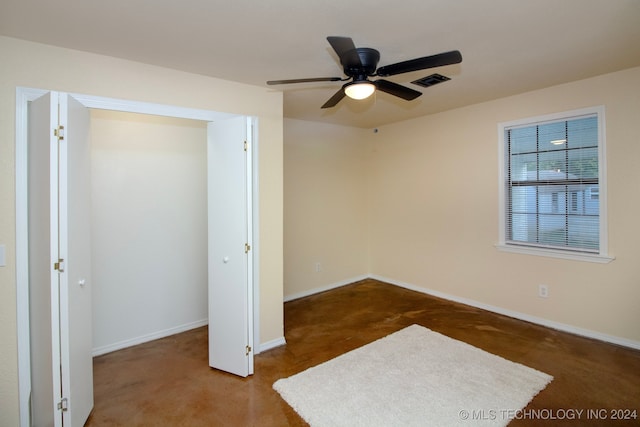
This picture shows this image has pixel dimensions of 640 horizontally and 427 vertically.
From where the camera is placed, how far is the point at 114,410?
7.40 feet

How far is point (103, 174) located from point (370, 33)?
2775 millimetres

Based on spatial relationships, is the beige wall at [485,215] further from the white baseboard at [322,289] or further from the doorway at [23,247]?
the doorway at [23,247]

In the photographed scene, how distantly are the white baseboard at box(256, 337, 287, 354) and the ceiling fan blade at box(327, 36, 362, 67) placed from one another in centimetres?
260

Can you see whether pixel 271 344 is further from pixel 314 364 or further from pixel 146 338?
pixel 146 338

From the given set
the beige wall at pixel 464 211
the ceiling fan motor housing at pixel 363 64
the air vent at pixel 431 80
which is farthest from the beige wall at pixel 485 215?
the ceiling fan motor housing at pixel 363 64

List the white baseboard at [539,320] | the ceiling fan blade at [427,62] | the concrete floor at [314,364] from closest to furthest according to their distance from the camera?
1. the ceiling fan blade at [427,62]
2. the concrete floor at [314,364]
3. the white baseboard at [539,320]

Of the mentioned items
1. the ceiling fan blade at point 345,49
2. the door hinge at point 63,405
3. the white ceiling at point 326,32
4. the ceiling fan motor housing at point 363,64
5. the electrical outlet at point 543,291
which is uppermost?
the white ceiling at point 326,32

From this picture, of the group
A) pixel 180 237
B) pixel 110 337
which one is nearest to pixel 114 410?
pixel 110 337

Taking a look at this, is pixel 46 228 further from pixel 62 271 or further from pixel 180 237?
pixel 180 237

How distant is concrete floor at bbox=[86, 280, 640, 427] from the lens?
219 cm

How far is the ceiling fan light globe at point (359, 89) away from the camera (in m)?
2.10

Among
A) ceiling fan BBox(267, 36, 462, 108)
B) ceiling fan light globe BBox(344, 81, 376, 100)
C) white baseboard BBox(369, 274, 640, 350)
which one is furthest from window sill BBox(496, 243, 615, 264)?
ceiling fan light globe BBox(344, 81, 376, 100)

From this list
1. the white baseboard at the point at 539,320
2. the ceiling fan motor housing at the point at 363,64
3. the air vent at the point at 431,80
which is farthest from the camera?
the white baseboard at the point at 539,320

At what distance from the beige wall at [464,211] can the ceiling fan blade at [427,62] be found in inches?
91.8
